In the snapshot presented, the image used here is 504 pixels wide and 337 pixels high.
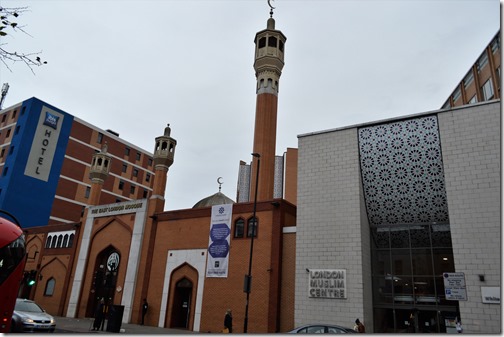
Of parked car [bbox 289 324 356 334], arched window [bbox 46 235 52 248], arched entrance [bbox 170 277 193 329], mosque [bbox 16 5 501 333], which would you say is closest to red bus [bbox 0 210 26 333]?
parked car [bbox 289 324 356 334]

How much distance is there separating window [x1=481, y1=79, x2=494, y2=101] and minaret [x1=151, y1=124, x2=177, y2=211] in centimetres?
2516

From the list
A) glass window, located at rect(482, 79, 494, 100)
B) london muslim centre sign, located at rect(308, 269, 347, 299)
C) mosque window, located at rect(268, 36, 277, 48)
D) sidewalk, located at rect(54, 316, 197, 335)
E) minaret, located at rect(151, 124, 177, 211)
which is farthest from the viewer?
mosque window, located at rect(268, 36, 277, 48)

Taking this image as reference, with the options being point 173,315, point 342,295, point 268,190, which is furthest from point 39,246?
point 342,295

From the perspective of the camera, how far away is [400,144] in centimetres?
1978

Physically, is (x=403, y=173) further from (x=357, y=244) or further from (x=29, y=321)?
(x=29, y=321)

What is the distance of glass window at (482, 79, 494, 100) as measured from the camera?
31.8 m

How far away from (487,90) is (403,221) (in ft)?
63.5

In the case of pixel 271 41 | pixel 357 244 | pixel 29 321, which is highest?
pixel 271 41

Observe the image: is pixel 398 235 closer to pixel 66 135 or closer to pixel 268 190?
pixel 268 190

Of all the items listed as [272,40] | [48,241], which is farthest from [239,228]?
[48,241]

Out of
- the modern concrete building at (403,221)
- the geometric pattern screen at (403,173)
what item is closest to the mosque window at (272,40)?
the modern concrete building at (403,221)

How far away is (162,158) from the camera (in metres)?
30.9

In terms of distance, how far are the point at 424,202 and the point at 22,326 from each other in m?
17.8

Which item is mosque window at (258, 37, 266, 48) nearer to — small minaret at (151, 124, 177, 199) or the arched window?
small minaret at (151, 124, 177, 199)
